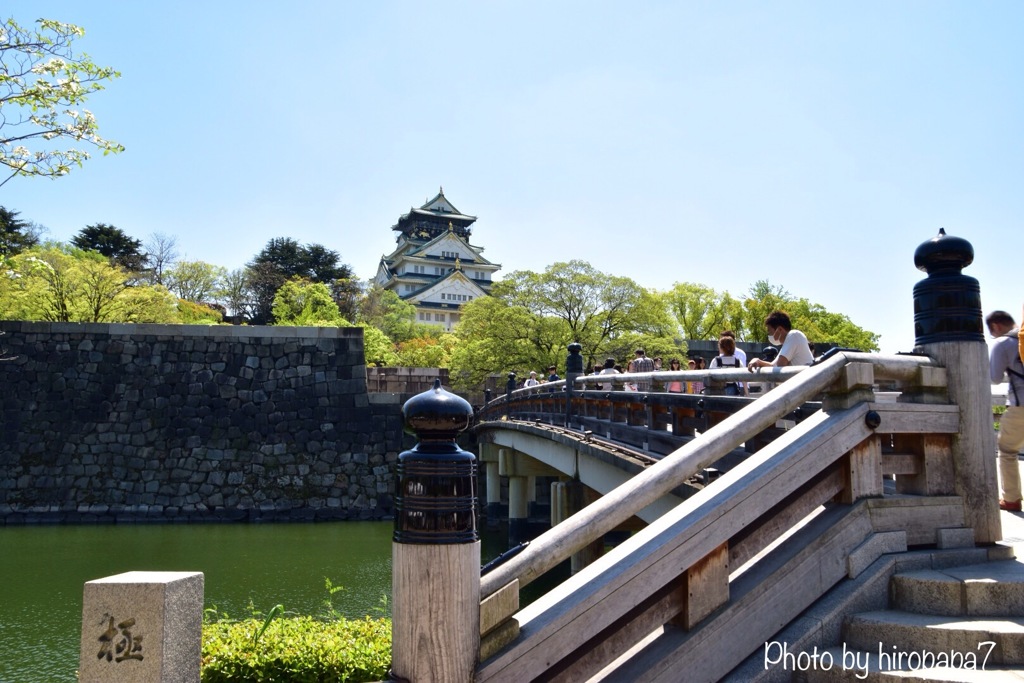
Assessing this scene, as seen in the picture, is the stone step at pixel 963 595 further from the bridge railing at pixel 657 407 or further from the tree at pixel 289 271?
the tree at pixel 289 271

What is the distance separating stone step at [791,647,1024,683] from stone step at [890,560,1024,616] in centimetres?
27

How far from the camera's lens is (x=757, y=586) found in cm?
280

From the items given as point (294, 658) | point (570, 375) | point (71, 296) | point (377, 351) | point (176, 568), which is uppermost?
point (71, 296)

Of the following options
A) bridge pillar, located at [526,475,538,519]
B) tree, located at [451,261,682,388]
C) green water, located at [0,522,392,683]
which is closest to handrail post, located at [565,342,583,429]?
green water, located at [0,522,392,683]

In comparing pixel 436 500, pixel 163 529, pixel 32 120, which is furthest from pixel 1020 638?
pixel 163 529

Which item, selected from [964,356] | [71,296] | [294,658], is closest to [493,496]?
[294,658]

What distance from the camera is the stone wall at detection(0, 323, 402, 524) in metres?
23.8

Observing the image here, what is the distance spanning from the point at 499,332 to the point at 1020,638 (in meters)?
23.9

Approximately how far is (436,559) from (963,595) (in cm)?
216

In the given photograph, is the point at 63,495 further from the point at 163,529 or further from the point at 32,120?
the point at 32,120

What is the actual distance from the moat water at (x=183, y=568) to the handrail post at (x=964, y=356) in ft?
17.4

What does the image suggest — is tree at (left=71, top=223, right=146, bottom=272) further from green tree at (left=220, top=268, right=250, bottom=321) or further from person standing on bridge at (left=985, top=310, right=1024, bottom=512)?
person standing on bridge at (left=985, top=310, right=1024, bottom=512)

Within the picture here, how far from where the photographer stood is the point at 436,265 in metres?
71.2

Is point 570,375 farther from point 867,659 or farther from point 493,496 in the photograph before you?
point 493,496
